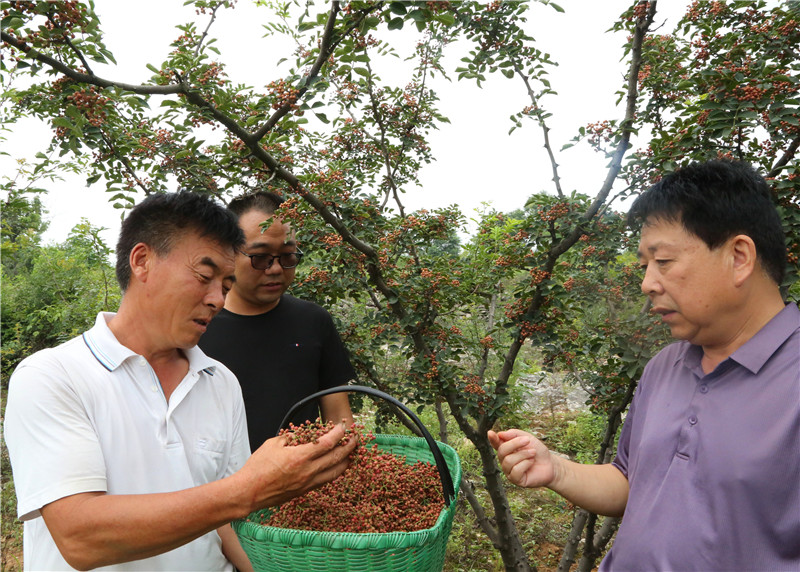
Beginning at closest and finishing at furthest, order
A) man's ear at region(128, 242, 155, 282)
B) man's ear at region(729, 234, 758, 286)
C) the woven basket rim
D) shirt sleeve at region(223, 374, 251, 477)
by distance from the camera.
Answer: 1. the woven basket rim
2. man's ear at region(729, 234, 758, 286)
3. man's ear at region(128, 242, 155, 282)
4. shirt sleeve at region(223, 374, 251, 477)

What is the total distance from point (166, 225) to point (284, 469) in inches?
33.6

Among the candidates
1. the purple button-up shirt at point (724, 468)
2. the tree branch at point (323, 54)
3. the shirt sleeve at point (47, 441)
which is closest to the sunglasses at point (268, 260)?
the tree branch at point (323, 54)

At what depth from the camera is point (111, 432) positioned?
1363 mm

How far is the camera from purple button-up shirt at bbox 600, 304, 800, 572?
1220mm

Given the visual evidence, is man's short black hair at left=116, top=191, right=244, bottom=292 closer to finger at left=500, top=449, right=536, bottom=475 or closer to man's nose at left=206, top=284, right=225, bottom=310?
man's nose at left=206, top=284, right=225, bottom=310

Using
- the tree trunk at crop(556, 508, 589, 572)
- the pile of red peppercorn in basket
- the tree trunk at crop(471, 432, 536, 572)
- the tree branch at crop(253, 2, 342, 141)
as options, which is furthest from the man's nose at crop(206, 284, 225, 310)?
the tree trunk at crop(556, 508, 589, 572)

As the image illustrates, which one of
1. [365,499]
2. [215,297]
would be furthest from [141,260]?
[365,499]

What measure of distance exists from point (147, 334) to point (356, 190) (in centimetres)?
147

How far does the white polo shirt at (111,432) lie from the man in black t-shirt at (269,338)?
1.44 ft

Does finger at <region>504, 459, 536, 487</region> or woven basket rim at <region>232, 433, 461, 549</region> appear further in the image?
finger at <region>504, 459, 536, 487</region>

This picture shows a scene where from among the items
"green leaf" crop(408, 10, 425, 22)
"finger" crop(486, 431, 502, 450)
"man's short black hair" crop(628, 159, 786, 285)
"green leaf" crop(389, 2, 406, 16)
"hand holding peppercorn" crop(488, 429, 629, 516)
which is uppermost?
"green leaf" crop(389, 2, 406, 16)

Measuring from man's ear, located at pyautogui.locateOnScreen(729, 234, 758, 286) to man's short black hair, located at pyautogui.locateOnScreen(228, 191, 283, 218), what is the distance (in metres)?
1.80

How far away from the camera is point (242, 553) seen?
1.62 m

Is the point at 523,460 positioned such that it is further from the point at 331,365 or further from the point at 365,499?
the point at 331,365
